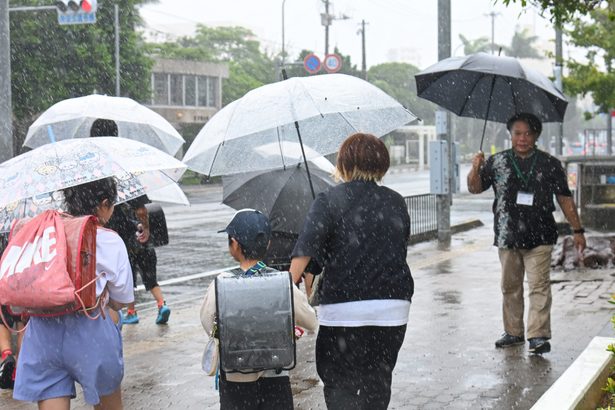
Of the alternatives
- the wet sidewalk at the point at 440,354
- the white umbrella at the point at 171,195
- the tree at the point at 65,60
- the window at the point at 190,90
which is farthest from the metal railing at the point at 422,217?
the window at the point at 190,90

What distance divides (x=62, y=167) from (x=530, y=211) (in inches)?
163

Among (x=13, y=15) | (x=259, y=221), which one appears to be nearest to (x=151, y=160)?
(x=259, y=221)

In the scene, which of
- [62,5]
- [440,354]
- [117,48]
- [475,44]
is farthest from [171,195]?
[475,44]

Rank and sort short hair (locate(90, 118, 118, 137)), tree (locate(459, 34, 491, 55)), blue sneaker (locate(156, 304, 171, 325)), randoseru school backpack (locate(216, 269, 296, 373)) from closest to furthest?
randoseru school backpack (locate(216, 269, 296, 373)) → short hair (locate(90, 118, 118, 137)) → blue sneaker (locate(156, 304, 171, 325)) → tree (locate(459, 34, 491, 55))

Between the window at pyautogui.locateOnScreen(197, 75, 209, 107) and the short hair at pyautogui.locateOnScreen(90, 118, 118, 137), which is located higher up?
the window at pyautogui.locateOnScreen(197, 75, 209, 107)

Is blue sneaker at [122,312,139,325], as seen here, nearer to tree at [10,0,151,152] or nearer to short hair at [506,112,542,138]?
short hair at [506,112,542,138]

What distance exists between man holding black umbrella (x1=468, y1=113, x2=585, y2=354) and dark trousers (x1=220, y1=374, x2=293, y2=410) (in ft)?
12.4

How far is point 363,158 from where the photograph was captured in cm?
443

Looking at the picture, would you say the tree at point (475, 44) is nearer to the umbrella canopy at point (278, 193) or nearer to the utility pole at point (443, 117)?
the utility pole at point (443, 117)

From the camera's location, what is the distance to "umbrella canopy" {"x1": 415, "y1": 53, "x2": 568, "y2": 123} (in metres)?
7.51

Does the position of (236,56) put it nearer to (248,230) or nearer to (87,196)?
(87,196)

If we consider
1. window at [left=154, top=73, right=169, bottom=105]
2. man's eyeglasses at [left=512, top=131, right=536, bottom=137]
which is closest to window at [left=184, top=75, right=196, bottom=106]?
window at [left=154, top=73, right=169, bottom=105]

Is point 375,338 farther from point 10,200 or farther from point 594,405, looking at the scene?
point 10,200

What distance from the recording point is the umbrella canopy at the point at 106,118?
7745 millimetres
